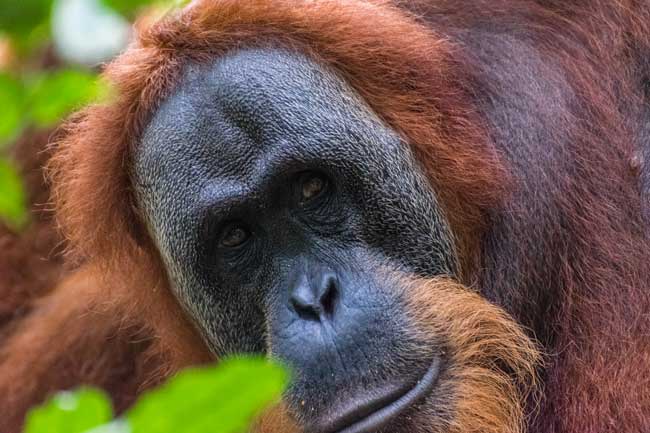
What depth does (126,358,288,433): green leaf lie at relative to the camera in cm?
91

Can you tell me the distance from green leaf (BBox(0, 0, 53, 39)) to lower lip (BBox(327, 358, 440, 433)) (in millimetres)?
1684

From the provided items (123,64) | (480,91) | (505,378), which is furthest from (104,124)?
(505,378)

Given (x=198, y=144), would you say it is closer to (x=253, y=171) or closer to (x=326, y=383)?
(x=253, y=171)

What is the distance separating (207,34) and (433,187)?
0.81 meters

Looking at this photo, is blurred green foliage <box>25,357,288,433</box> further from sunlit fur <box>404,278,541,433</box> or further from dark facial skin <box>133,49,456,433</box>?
sunlit fur <box>404,278,541,433</box>

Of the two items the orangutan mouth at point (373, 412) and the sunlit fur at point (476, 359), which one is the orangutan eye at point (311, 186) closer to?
the sunlit fur at point (476, 359)

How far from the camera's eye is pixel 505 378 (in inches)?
113

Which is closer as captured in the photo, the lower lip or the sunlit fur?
the lower lip

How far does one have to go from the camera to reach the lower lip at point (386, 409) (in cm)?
251

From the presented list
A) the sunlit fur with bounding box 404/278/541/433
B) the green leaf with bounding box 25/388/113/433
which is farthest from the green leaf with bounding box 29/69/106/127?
the sunlit fur with bounding box 404/278/541/433

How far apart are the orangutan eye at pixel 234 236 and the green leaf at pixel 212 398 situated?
6.38 ft

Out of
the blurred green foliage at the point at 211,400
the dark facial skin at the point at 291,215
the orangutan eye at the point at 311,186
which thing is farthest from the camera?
Answer: the orangutan eye at the point at 311,186

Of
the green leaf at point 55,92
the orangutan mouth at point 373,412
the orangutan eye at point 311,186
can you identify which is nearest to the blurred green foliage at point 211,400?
the green leaf at point 55,92

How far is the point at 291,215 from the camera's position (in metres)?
2.83
